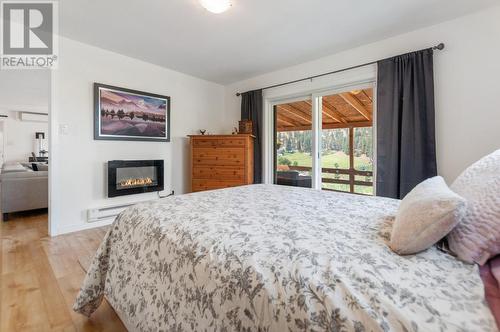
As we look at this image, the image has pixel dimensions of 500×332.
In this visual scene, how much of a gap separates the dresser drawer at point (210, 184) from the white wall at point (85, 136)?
473mm

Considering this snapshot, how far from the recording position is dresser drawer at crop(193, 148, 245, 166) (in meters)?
3.71

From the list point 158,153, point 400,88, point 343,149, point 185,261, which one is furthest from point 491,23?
point 158,153

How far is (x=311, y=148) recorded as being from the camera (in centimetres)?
359

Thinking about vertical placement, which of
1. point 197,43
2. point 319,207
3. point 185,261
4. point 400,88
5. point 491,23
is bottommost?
point 185,261

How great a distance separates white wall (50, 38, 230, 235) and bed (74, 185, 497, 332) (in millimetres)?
2062

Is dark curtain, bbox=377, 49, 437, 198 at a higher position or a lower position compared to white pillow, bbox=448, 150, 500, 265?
higher

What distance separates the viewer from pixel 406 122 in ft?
8.43

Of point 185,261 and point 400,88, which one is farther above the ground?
point 400,88

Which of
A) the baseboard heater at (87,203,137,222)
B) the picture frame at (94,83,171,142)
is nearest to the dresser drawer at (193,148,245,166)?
the picture frame at (94,83,171,142)

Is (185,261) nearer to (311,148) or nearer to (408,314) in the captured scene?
(408,314)

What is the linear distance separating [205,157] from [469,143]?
3342 millimetres

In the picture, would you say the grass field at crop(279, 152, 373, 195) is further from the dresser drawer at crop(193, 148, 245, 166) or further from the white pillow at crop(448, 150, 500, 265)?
the white pillow at crop(448, 150, 500, 265)

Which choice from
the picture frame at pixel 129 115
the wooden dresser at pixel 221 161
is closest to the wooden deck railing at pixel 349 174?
the wooden dresser at pixel 221 161

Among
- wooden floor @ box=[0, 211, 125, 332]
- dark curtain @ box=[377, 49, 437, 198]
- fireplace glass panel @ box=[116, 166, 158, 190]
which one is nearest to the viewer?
wooden floor @ box=[0, 211, 125, 332]
